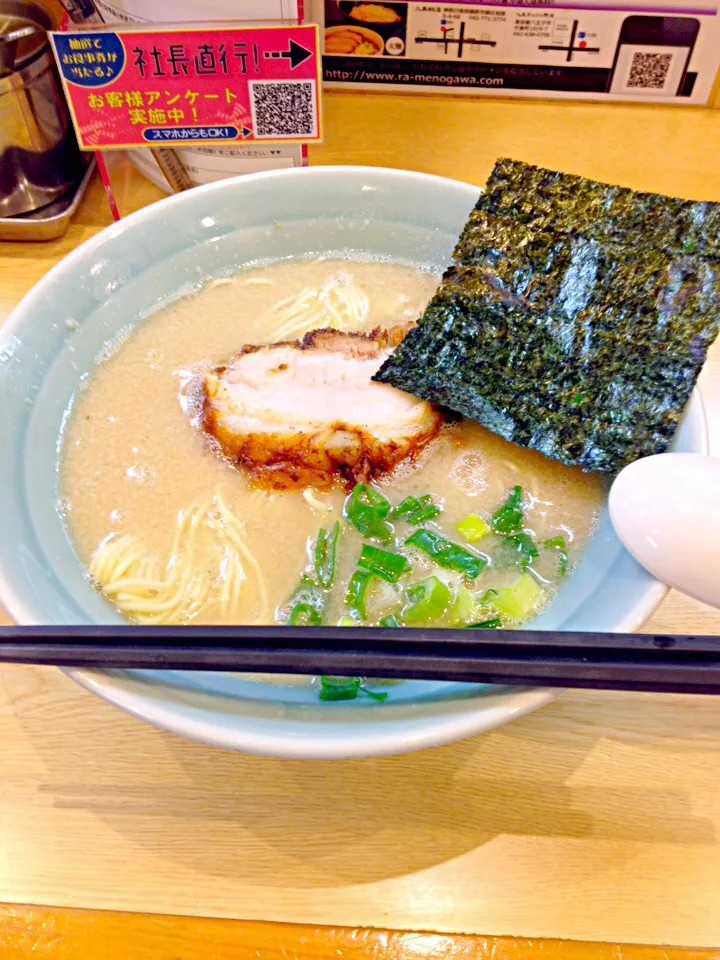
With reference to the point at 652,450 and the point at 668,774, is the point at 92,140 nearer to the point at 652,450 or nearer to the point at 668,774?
the point at 652,450

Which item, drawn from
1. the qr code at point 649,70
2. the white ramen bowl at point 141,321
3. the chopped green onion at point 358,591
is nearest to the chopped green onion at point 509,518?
the white ramen bowl at point 141,321

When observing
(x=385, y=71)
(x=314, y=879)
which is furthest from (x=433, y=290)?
(x=314, y=879)

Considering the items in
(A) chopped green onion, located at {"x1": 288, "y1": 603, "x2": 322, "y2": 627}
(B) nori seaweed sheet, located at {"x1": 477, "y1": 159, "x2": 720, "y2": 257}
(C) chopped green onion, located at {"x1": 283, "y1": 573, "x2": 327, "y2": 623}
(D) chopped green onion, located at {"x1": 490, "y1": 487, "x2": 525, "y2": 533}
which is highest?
(B) nori seaweed sheet, located at {"x1": 477, "y1": 159, "x2": 720, "y2": 257}

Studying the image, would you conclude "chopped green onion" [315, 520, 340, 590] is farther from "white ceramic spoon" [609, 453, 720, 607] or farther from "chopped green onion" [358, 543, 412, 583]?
"white ceramic spoon" [609, 453, 720, 607]

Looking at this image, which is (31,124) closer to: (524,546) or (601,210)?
(601,210)

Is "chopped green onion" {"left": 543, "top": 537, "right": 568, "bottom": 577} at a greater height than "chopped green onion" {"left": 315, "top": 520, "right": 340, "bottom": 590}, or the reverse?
"chopped green onion" {"left": 543, "top": 537, "right": 568, "bottom": 577}

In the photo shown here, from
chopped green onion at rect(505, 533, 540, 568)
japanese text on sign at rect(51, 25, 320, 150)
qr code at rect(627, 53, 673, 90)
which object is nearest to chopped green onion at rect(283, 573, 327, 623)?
chopped green onion at rect(505, 533, 540, 568)
